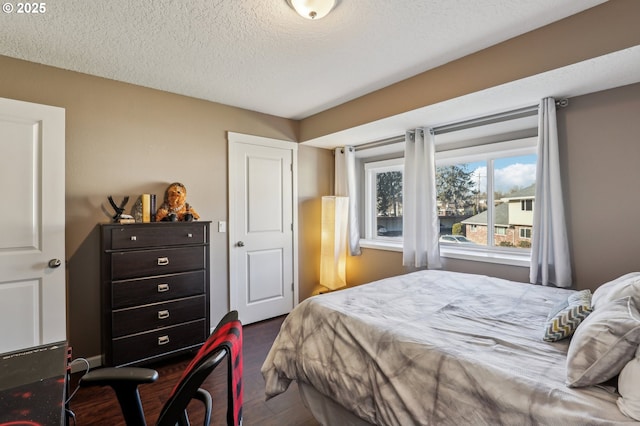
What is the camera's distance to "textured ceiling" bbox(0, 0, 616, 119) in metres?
1.80

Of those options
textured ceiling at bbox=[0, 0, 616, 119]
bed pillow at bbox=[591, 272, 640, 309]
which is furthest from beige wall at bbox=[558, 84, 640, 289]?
bed pillow at bbox=[591, 272, 640, 309]

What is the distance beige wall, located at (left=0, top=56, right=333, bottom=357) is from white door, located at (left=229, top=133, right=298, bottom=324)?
14cm

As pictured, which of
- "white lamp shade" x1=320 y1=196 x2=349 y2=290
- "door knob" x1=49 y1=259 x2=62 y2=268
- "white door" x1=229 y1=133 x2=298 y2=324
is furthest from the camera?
"white lamp shade" x1=320 y1=196 x2=349 y2=290

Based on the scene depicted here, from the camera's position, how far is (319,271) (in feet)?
13.9

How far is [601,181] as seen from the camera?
230 cm

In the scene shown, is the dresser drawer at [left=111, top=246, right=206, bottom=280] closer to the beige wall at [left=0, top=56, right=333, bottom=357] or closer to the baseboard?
the beige wall at [left=0, top=56, right=333, bottom=357]

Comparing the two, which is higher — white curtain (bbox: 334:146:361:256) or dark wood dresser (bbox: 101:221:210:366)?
white curtain (bbox: 334:146:361:256)

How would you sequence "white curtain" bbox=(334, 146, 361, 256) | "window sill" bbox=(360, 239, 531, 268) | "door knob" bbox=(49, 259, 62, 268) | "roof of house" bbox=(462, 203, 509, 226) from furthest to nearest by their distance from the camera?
"white curtain" bbox=(334, 146, 361, 256) < "roof of house" bbox=(462, 203, 509, 226) < "window sill" bbox=(360, 239, 531, 268) < "door knob" bbox=(49, 259, 62, 268)

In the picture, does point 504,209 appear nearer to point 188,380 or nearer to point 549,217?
point 549,217

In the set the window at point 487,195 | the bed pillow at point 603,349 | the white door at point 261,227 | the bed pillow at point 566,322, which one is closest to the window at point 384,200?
the window at point 487,195

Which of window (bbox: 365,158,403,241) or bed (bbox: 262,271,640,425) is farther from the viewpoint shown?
window (bbox: 365,158,403,241)

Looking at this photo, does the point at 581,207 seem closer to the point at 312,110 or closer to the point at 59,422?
the point at 312,110

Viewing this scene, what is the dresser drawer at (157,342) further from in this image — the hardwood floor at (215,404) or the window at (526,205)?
the window at (526,205)

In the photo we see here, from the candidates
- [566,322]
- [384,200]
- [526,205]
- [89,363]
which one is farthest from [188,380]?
[384,200]
